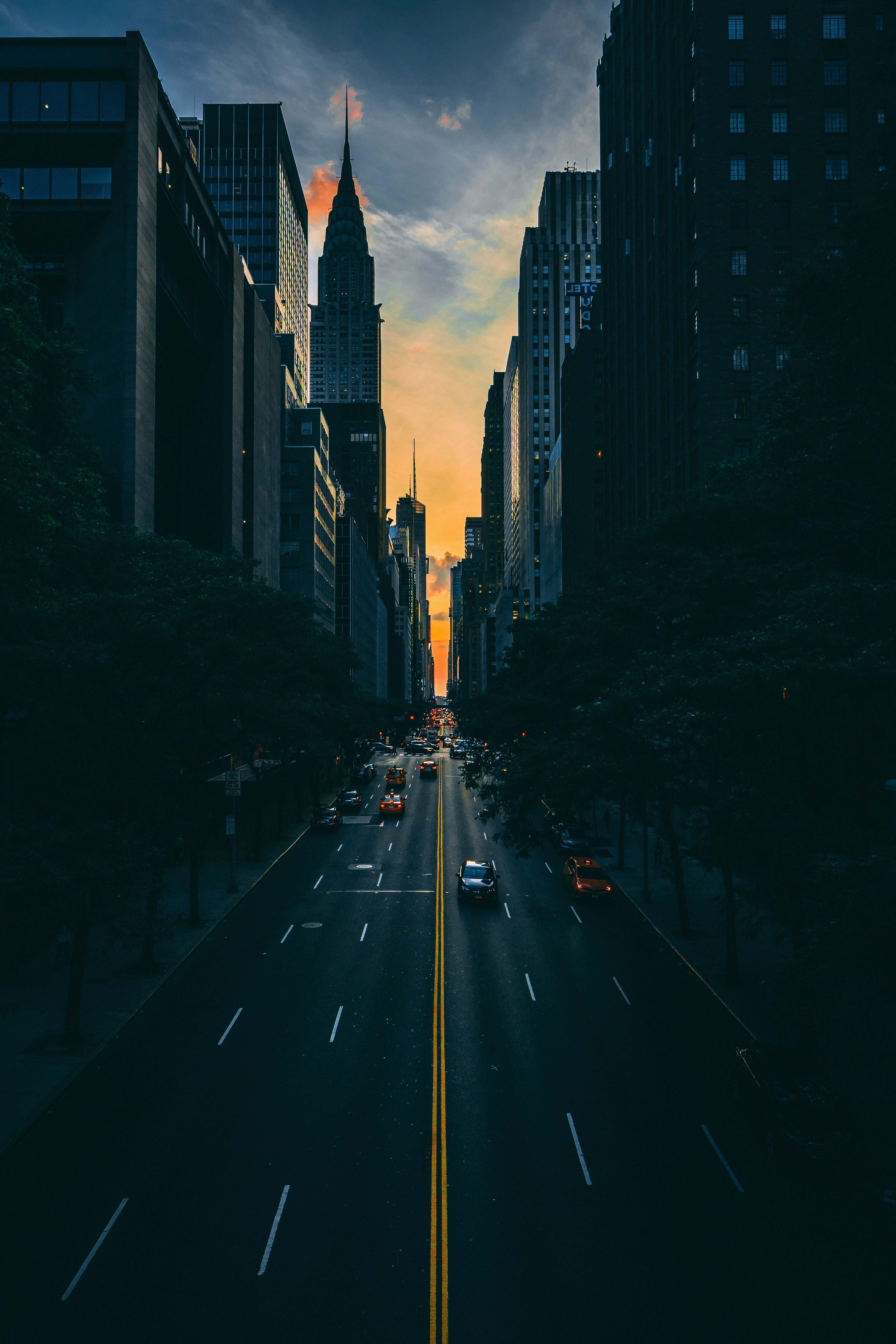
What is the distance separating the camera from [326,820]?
48.0m

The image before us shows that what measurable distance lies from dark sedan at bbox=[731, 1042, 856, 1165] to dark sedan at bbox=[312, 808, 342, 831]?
34.9m

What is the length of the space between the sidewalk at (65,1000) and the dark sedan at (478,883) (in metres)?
9.34

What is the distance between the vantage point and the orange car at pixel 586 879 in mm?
31594

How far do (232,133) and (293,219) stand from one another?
2051cm

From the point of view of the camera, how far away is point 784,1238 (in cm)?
1163

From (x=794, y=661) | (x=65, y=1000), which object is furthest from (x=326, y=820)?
(x=794, y=661)

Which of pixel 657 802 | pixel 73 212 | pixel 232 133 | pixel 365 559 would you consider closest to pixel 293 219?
pixel 232 133

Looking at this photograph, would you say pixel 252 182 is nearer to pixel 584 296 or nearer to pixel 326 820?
pixel 584 296

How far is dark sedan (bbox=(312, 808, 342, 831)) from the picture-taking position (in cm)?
4797

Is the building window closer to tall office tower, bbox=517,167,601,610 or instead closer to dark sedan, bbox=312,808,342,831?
dark sedan, bbox=312,808,342,831

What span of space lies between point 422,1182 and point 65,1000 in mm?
13339

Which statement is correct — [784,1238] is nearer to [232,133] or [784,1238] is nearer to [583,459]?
[583,459]

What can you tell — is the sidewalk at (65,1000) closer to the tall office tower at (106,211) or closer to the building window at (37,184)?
the tall office tower at (106,211)

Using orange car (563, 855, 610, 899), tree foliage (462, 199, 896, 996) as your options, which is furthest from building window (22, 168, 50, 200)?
orange car (563, 855, 610, 899)
